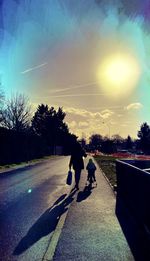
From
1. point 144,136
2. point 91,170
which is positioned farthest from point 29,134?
point 144,136

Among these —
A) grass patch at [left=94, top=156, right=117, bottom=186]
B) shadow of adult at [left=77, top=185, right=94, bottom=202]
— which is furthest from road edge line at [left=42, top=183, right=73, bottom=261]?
grass patch at [left=94, top=156, right=117, bottom=186]

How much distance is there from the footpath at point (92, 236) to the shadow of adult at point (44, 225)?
10.4 inches

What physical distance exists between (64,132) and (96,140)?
271 ft

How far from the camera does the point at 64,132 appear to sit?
117188mm

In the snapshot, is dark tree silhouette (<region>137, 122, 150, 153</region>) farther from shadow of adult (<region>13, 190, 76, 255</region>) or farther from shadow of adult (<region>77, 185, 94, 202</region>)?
shadow of adult (<region>13, 190, 76, 255</region>)

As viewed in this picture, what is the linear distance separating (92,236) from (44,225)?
140 centimetres

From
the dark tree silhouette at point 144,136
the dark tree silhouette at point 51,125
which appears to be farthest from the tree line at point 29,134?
the dark tree silhouette at point 144,136

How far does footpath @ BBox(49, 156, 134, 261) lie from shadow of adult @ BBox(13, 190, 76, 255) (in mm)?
265

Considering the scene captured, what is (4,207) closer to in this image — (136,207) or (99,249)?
(136,207)

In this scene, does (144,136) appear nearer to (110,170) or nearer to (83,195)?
(110,170)

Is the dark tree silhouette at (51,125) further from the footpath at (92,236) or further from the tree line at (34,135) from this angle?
the footpath at (92,236)

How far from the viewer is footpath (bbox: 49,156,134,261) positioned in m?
5.84

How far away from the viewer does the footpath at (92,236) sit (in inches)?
230

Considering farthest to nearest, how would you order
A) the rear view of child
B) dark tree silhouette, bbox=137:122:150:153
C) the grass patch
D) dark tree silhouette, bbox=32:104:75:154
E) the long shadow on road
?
1. dark tree silhouette, bbox=137:122:150:153
2. dark tree silhouette, bbox=32:104:75:154
3. the grass patch
4. the rear view of child
5. the long shadow on road
